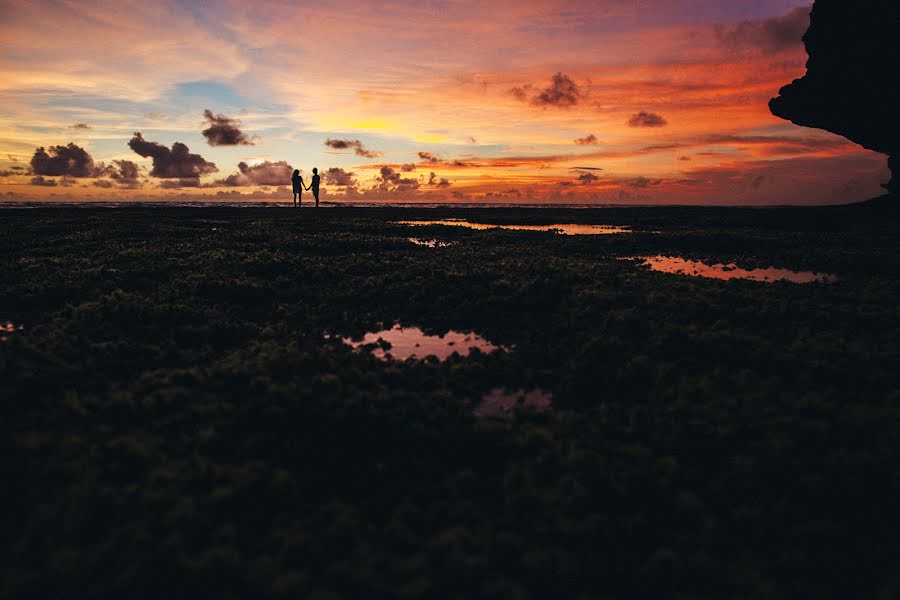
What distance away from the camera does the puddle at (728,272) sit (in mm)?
22891

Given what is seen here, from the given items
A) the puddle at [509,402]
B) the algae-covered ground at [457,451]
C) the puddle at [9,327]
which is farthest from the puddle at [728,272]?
the puddle at [9,327]

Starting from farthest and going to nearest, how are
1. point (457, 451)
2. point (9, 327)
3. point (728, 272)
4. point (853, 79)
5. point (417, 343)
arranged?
point (853, 79)
point (728, 272)
point (9, 327)
point (417, 343)
point (457, 451)

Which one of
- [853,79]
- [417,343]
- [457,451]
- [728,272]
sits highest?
[853,79]

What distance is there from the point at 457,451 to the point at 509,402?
267cm

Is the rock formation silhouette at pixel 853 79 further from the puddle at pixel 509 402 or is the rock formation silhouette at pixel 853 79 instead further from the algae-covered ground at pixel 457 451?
the puddle at pixel 509 402

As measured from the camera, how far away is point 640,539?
635cm

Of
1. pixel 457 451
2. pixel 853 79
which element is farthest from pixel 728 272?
pixel 853 79

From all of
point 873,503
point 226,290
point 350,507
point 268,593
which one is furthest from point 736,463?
point 226,290

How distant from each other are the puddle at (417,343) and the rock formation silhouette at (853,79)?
2334 inches

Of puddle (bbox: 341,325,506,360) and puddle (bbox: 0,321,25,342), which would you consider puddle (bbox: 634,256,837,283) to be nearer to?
puddle (bbox: 341,325,506,360)

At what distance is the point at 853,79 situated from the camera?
52.3 m

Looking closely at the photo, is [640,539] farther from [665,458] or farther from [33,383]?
[33,383]

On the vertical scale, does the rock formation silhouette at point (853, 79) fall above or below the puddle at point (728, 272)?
above

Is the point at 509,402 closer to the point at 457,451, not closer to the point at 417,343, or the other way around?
the point at 457,451
